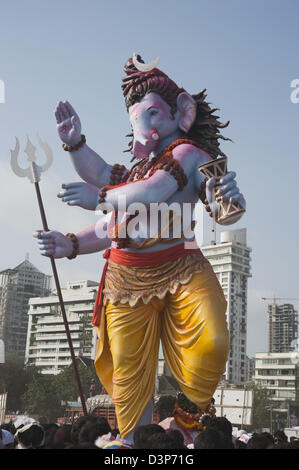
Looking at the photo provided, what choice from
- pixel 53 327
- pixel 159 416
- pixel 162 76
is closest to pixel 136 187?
pixel 162 76

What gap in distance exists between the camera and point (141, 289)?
4148 millimetres

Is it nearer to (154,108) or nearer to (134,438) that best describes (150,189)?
(154,108)

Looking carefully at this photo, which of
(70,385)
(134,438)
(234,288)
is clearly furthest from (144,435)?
(234,288)

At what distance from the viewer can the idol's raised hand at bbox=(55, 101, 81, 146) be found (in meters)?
4.36

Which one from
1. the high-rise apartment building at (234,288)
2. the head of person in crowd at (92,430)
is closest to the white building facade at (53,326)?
the high-rise apartment building at (234,288)

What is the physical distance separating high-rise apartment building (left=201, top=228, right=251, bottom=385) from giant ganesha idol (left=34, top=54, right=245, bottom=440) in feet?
183

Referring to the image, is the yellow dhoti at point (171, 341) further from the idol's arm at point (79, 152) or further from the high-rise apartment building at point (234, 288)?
the high-rise apartment building at point (234, 288)

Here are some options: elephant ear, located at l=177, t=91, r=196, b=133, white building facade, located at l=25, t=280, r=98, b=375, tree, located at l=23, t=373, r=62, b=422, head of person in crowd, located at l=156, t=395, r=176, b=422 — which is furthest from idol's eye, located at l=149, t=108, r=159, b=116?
white building facade, located at l=25, t=280, r=98, b=375

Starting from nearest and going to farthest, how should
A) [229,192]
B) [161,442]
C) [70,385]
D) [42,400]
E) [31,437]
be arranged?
[161,442]
[31,437]
[229,192]
[42,400]
[70,385]

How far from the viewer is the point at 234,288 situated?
207 ft

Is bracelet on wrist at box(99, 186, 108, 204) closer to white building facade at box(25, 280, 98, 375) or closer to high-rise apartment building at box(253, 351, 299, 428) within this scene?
white building facade at box(25, 280, 98, 375)

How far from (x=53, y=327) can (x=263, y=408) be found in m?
28.7

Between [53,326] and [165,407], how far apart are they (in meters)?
59.3
